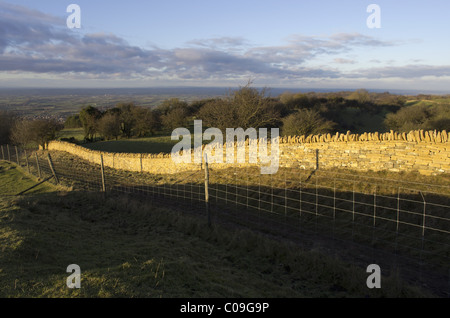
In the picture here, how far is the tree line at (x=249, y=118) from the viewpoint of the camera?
2103cm

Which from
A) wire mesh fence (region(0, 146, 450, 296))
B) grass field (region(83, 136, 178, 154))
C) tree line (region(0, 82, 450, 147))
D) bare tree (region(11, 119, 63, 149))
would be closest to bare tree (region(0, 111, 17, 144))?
tree line (region(0, 82, 450, 147))

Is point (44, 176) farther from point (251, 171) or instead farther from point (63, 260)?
point (63, 260)

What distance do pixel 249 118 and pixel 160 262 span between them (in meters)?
17.1

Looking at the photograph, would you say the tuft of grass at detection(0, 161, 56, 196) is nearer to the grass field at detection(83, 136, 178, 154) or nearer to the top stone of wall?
the grass field at detection(83, 136, 178, 154)

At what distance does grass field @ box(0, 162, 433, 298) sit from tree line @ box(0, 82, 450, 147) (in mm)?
14797

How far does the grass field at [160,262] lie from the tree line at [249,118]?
1480 cm

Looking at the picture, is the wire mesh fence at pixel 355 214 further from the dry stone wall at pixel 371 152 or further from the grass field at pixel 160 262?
the grass field at pixel 160 262

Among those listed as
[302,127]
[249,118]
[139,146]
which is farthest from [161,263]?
[139,146]

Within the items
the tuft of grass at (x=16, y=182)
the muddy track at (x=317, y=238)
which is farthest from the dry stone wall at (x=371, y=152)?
the tuft of grass at (x=16, y=182)

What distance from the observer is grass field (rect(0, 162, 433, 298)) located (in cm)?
348

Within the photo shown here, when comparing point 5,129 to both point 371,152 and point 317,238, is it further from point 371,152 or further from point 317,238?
point 317,238

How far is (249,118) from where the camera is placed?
20469 millimetres

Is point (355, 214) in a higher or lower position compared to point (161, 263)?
lower
